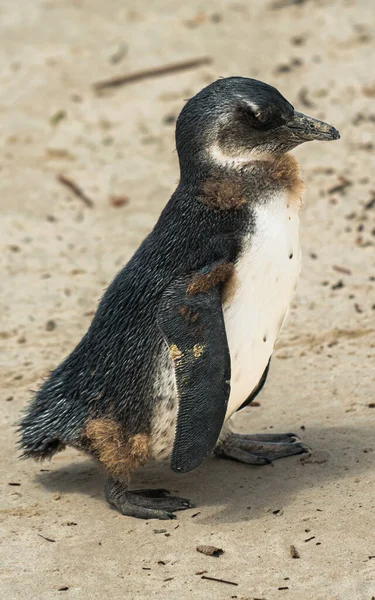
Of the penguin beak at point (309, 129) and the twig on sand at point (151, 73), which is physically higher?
the penguin beak at point (309, 129)

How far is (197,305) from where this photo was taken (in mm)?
3715

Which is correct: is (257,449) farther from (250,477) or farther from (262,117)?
(262,117)

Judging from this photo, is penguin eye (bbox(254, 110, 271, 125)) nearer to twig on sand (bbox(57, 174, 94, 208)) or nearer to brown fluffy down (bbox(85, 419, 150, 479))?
brown fluffy down (bbox(85, 419, 150, 479))

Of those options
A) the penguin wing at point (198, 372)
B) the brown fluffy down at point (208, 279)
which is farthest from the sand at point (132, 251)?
the brown fluffy down at point (208, 279)

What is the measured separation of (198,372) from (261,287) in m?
0.38

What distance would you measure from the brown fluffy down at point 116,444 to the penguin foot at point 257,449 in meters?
0.50

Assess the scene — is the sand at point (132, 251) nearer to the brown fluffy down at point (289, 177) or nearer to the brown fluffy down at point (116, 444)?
the brown fluffy down at point (116, 444)

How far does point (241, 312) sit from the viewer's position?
3.84 meters

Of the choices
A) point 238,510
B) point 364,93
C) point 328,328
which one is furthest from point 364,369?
point 364,93

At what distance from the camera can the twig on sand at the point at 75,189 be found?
23.7 ft

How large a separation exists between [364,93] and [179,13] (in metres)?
2.36

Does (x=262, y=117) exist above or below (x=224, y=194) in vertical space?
above

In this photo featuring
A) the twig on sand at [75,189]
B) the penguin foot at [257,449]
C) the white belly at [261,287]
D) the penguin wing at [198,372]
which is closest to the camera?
the penguin wing at [198,372]

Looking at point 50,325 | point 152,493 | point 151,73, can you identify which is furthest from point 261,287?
point 151,73
